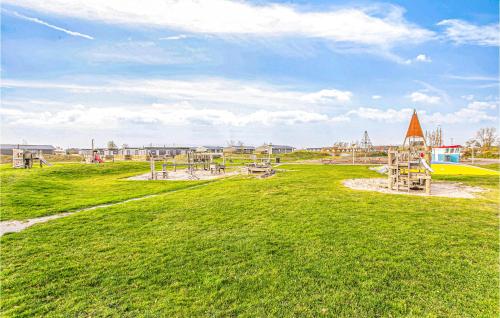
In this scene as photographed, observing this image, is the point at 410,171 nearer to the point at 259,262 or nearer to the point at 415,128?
the point at 415,128

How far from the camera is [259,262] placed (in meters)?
5.08

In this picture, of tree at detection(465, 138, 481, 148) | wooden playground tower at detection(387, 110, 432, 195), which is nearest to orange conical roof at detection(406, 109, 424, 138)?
wooden playground tower at detection(387, 110, 432, 195)

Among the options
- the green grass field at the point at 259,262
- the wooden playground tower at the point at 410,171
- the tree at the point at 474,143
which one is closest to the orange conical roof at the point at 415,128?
the wooden playground tower at the point at 410,171

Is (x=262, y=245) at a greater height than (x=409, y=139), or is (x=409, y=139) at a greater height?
(x=409, y=139)

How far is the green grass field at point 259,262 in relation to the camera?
3.83m

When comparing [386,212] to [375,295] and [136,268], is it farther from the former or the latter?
[136,268]

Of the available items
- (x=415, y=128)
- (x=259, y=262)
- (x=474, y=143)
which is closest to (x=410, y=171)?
(x=415, y=128)

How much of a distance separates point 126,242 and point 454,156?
44.0 metres

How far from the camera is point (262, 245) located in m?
5.86

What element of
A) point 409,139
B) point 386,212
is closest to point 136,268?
point 386,212

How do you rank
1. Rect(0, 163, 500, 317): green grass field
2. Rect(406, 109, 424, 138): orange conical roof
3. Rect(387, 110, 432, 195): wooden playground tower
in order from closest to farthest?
Rect(0, 163, 500, 317): green grass field, Rect(387, 110, 432, 195): wooden playground tower, Rect(406, 109, 424, 138): orange conical roof

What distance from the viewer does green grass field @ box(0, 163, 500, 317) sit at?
3.83m

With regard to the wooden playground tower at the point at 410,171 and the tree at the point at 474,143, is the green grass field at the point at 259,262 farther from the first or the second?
the tree at the point at 474,143

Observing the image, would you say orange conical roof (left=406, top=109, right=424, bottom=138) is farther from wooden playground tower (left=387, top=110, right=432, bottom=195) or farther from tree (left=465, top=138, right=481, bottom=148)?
tree (left=465, top=138, right=481, bottom=148)
